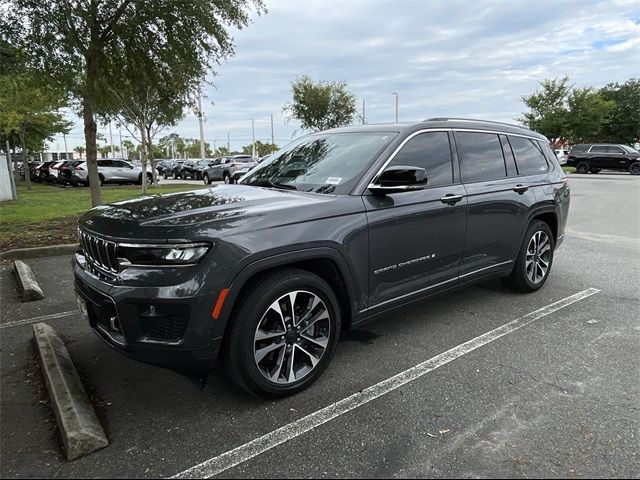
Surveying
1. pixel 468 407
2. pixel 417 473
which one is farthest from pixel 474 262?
pixel 417 473

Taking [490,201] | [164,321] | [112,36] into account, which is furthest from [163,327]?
[112,36]

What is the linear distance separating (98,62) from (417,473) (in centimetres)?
934

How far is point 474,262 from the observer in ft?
14.3

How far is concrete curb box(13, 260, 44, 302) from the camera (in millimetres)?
5129

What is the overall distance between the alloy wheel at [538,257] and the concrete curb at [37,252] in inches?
249

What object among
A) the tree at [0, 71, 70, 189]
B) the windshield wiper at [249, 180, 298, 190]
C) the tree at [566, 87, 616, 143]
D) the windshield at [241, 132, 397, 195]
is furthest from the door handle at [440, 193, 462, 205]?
the tree at [566, 87, 616, 143]

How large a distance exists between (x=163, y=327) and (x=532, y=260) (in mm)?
4022

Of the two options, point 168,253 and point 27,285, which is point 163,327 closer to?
point 168,253

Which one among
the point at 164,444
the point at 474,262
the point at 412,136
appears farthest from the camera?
the point at 474,262

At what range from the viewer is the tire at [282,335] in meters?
2.82

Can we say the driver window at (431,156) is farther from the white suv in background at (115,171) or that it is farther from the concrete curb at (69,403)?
the white suv in background at (115,171)

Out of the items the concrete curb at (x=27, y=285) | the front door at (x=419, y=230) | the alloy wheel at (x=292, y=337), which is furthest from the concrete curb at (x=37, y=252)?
the front door at (x=419, y=230)

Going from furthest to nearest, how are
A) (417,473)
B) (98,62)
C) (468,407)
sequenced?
(98,62) < (468,407) < (417,473)

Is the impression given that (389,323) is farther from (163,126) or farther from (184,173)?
(184,173)
